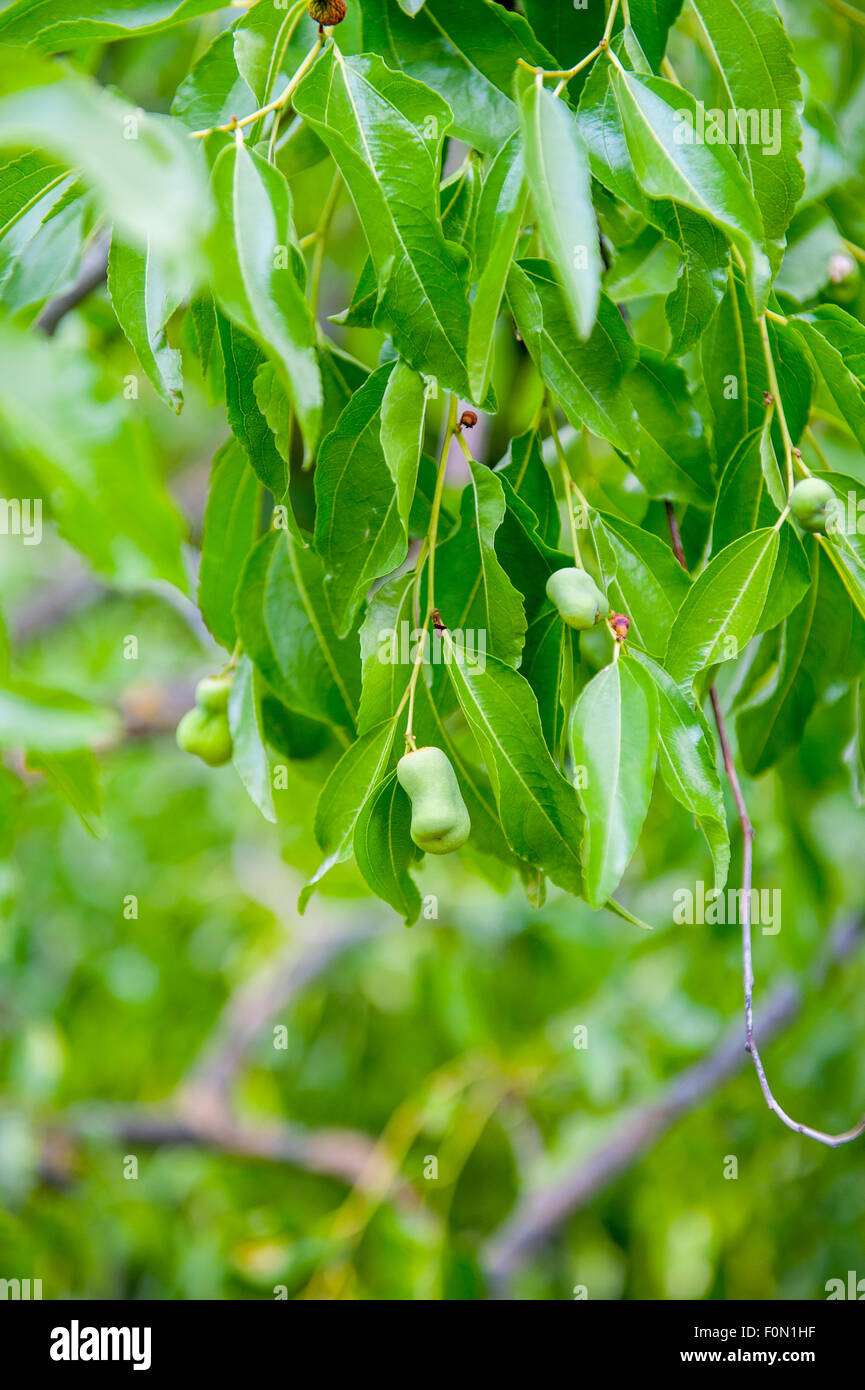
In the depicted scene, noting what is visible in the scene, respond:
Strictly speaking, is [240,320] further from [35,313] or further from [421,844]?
[35,313]

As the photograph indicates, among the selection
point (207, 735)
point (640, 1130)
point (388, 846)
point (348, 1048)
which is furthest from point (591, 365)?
point (348, 1048)

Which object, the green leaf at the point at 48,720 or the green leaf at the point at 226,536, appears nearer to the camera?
the green leaf at the point at 48,720

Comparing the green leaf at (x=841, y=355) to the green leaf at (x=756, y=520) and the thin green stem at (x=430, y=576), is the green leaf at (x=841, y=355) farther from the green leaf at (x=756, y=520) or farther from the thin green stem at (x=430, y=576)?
the thin green stem at (x=430, y=576)

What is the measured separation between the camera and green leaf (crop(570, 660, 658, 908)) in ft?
1.63

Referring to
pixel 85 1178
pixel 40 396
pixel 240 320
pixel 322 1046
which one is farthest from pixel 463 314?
pixel 322 1046

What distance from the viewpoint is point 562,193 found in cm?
48

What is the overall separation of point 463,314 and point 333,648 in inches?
9.8

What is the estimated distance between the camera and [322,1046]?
8.81 ft

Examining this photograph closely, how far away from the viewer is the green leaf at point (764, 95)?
61 cm

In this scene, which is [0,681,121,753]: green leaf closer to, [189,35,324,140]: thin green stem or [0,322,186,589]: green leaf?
[0,322,186,589]: green leaf

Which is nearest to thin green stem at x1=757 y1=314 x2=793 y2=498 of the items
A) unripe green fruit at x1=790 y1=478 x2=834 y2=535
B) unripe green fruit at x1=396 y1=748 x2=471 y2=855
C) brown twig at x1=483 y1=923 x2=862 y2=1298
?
unripe green fruit at x1=790 y1=478 x2=834 y2=535

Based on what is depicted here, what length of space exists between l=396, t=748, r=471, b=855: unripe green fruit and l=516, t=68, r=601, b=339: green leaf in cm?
22

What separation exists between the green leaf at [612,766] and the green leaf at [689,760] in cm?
2

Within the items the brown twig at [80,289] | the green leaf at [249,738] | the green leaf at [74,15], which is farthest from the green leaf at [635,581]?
the brown twig at [80,289]
